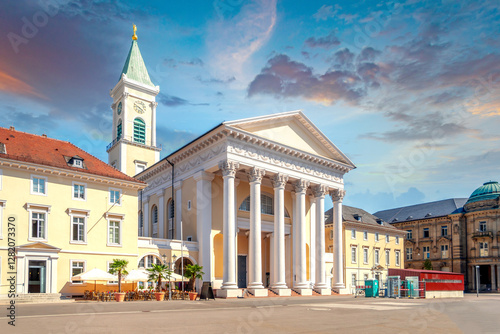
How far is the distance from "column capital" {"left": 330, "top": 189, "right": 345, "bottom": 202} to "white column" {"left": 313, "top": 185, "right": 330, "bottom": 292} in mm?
2209

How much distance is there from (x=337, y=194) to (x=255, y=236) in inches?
562

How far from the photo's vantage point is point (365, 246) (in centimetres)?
6975

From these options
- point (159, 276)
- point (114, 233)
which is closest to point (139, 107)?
point (114, 233)

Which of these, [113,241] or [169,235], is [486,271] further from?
[113,241]

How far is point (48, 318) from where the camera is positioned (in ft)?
59.1

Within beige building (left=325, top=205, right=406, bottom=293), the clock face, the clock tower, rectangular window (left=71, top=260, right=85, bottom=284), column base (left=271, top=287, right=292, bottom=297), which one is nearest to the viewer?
rectangular window (left=71, top=260, right=85, bottom=284)

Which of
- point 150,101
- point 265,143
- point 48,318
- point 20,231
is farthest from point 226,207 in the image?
point 150,101

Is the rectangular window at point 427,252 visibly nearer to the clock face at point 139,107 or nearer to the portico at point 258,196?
the portico at point 258,196

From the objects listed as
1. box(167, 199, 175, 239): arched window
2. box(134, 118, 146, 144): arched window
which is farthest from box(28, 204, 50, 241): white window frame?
box(134, 118, 146, 144): arched window

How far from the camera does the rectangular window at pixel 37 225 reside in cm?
3338

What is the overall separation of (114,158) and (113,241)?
28146 mm

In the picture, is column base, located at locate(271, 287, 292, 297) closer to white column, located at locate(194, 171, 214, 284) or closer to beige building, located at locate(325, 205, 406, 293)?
white column, located at locate(194, 171, 214, 284)

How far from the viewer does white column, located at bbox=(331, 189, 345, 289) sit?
165 feet

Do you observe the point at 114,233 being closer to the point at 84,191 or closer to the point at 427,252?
the point at 84,191
